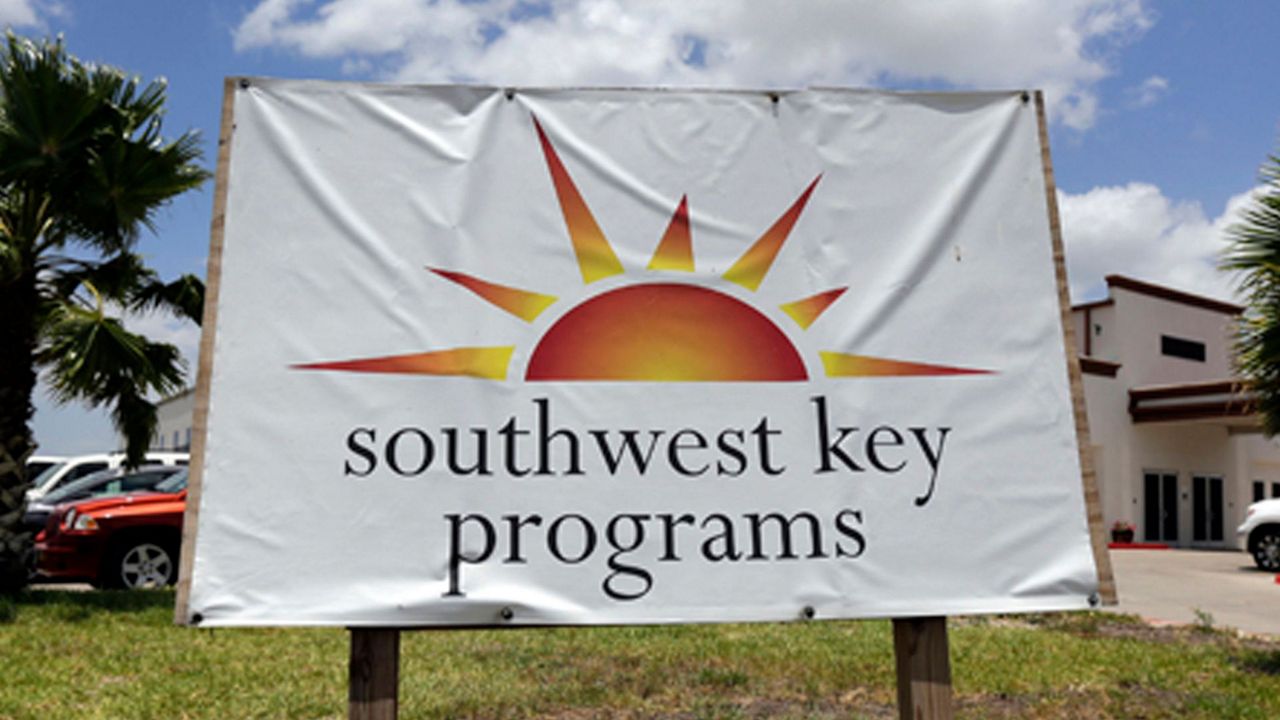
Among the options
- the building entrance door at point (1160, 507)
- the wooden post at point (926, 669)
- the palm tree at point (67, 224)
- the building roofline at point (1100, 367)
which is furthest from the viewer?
the building entrance door at point (1160, 507)

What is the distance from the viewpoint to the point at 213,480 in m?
3.17

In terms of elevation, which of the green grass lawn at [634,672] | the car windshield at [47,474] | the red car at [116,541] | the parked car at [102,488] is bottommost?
the green grass lawn at [634,672]

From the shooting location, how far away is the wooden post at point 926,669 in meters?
3.43

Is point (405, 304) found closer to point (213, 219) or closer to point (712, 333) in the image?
point (213, 219)

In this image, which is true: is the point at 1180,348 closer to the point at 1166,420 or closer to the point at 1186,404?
the point at 1186,404

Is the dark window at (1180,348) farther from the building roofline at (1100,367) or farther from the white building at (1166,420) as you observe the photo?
the building roofline at (1100,367)

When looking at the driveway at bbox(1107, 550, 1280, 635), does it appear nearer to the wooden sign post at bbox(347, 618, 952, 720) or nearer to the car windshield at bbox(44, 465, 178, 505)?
the wooden sign post at bbox(347, 618, 952, 720)

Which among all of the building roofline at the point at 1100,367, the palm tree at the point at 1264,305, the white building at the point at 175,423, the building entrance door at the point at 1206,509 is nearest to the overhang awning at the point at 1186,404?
the building roofline at the point at 1100,367

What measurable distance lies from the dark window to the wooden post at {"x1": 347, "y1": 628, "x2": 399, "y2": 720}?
105 feet

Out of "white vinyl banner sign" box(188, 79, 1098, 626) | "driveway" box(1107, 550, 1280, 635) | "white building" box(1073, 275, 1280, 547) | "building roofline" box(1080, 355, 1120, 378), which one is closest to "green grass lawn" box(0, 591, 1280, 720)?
"driveway" box(1107, 550, 1280, 635)

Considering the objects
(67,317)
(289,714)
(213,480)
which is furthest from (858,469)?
(67,317)

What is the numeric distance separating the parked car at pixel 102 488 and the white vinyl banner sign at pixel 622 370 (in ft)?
38.2

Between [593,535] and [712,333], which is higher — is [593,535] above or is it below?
below

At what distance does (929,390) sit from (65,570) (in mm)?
10908
